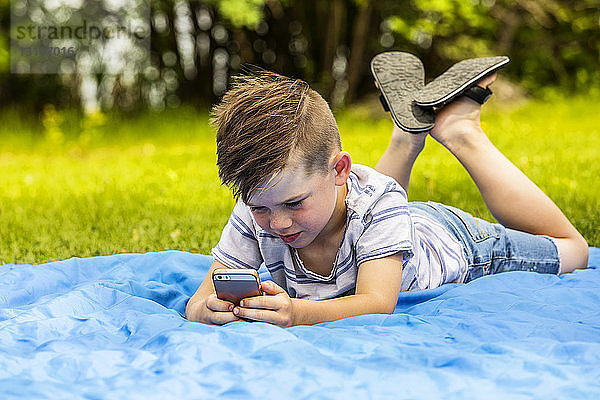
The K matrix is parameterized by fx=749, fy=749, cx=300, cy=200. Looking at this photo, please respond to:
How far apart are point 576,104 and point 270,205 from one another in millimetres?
8199

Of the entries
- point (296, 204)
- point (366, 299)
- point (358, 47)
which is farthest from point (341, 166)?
point (358, 47)

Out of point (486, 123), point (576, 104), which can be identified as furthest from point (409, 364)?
point (576, 104)

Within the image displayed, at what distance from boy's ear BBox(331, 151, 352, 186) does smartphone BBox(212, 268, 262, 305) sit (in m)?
0.45

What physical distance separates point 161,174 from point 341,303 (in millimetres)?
4135

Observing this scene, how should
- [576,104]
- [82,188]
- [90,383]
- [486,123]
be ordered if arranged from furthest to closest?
[576,104] < [486,123] < [82,188] < [90,383]

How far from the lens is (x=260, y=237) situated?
255 centimetres

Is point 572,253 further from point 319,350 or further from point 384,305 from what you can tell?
point 319,350

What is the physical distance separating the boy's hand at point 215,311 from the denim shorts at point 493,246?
1048mm

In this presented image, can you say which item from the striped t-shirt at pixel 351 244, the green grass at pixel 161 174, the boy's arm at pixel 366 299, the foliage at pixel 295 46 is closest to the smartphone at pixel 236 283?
the boy's arm at pixel 366 299

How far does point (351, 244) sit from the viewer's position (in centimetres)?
252

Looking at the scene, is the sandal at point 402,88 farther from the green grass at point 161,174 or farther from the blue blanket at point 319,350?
the green grass at point 161,174

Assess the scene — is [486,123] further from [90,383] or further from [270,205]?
[90,383]

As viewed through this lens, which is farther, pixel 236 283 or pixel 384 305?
pixel 384 305

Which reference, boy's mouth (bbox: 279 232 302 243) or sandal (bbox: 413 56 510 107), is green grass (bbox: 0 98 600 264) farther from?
boy's mouth (bbox: 279 232 302 243)
